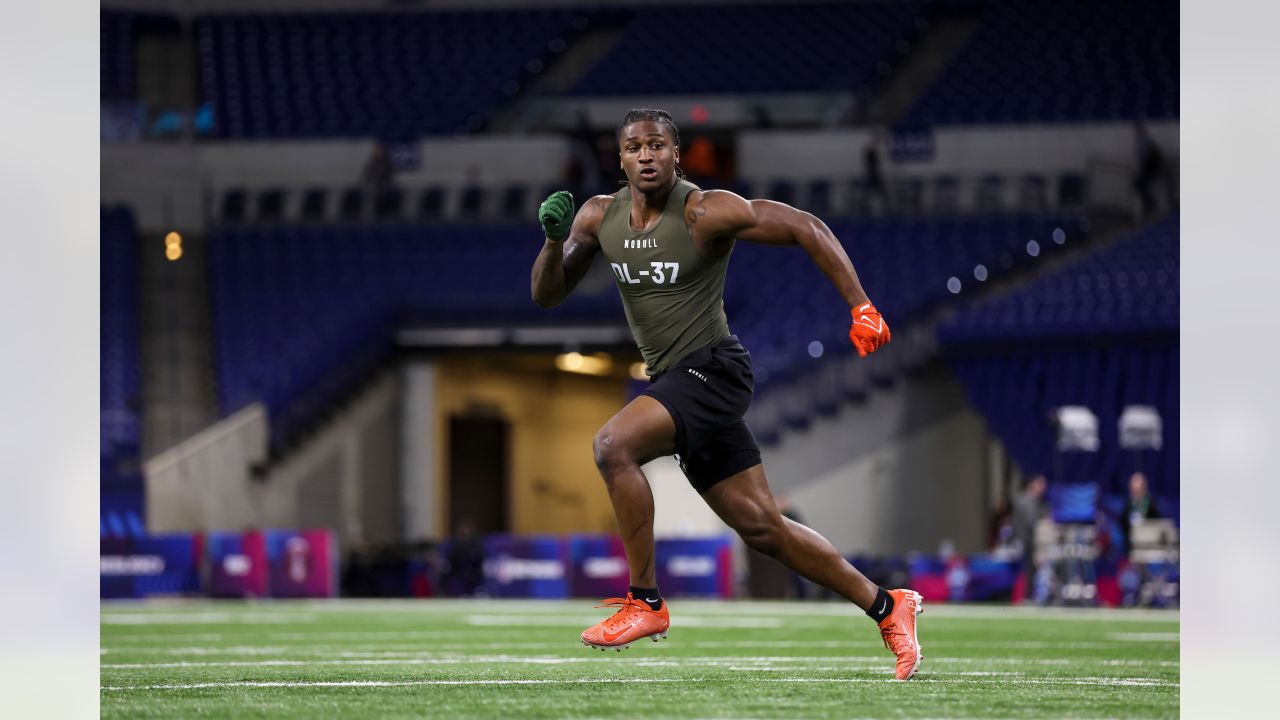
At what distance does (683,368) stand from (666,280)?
306mm

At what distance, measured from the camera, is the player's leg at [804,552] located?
5.88 metres

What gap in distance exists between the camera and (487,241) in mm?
27328

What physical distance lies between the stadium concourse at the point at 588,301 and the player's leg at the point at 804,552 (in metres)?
10.2

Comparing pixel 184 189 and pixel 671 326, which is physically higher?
pixel 184 189

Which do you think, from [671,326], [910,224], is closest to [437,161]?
[910,224]

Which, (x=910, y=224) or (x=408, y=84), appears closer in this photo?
(x=910, y=224)

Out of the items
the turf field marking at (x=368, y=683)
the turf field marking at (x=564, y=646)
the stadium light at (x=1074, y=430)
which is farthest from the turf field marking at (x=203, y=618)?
the stadium light at (x=1074, y=430)

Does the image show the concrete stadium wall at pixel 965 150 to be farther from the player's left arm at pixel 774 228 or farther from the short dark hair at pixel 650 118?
the player's left arm at pixel 774 228

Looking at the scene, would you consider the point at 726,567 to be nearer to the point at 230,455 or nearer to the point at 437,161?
the point at 230,455

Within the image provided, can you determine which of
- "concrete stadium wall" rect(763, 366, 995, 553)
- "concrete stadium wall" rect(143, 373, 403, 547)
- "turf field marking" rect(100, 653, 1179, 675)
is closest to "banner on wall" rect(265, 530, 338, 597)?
"concrete stadium wall" rect(143, 373, 403, 547)

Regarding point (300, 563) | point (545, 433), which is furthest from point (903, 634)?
point (545, 433)

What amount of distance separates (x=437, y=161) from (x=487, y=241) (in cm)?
218

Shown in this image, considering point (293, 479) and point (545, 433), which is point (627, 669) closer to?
point (293, 479)
